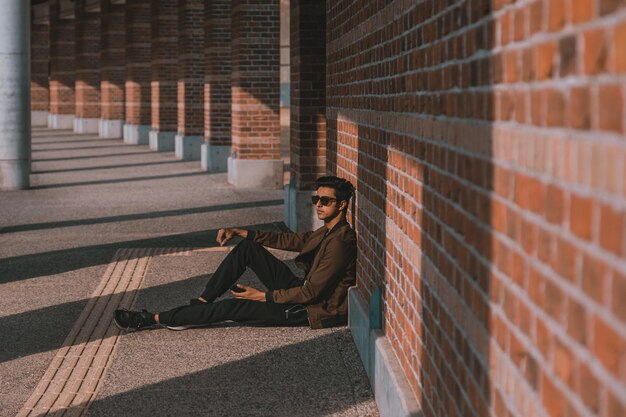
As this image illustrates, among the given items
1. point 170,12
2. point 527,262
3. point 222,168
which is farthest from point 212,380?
point 170,12

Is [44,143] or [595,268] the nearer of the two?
[595,268]

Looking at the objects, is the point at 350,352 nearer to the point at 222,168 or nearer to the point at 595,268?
the point at 595,268

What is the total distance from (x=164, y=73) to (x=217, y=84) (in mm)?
8016

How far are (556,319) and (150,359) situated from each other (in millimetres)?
5168

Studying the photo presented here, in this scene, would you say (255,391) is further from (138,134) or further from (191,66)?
(138,134)

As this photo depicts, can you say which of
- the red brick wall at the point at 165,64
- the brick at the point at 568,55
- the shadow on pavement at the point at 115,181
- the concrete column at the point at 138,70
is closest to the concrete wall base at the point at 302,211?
the shadow on pavement at the point at 115,181

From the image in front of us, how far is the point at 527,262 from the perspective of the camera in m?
2.73

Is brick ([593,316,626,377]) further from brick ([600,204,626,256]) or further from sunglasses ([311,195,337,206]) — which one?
sunglasses ([311,195,337,206])

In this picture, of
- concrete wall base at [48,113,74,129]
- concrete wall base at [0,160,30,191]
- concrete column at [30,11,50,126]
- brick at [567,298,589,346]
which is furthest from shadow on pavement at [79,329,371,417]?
concrete column at [30,11,50,126]

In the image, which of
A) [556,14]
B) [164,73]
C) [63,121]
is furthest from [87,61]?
[556,14]

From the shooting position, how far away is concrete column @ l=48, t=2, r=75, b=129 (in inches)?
2030

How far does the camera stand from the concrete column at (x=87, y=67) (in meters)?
46.3

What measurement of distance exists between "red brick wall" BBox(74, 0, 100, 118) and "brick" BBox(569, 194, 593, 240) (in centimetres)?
4522

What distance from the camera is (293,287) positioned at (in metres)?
8.27
